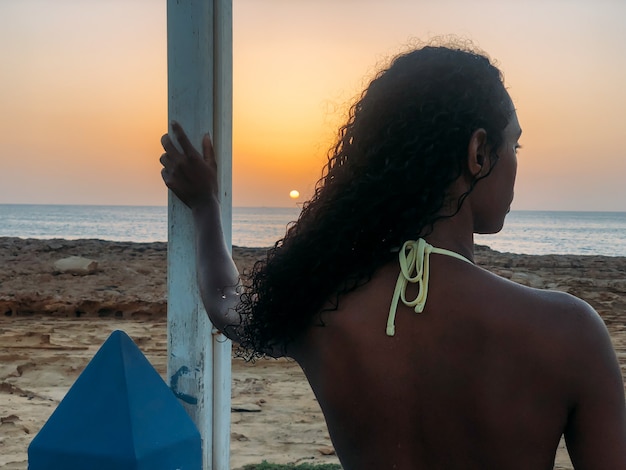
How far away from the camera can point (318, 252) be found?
4.93 feet

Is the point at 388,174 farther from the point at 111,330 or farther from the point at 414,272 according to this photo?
the point at 111,330

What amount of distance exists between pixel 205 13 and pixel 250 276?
3.00 ft

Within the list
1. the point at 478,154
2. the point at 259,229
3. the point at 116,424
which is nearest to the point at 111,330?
the point at 116,424

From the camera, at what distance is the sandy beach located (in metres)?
5.07

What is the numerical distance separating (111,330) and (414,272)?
7.82m

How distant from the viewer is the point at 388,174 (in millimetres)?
1446

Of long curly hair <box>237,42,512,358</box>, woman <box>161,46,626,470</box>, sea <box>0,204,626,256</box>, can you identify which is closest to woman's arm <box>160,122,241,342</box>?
woman <box>161,46,626,470</box>

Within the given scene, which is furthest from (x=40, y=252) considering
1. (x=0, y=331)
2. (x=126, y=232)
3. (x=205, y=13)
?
(x=126, y=232)

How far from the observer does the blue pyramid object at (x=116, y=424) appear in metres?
1.57

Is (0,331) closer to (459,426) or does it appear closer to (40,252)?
(40,252)

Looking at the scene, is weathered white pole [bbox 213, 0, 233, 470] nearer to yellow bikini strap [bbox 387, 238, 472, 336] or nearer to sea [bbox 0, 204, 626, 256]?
yellow bikini strap [bbox 387, 238, 472, 336]

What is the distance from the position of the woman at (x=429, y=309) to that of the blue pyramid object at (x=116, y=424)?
0.27 m

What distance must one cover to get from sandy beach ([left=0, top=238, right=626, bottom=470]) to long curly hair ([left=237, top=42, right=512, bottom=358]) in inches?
132

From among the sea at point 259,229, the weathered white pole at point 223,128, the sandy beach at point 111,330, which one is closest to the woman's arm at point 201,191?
the weathered white pole at point 223,128
